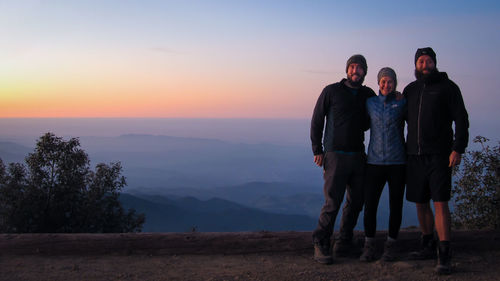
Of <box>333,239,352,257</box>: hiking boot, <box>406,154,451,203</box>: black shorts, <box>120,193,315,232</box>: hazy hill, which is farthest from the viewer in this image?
<box>120,193,315,232</box>: hazy hill

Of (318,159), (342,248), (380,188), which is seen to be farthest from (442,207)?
(318,159)

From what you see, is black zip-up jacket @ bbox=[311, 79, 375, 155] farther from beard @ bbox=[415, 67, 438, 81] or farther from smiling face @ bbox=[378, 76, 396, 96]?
beard @ bbox=[415, 67, 438, 81]

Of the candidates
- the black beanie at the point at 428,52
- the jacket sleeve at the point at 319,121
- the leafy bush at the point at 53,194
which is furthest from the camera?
the leafy bush at the point at 53,194

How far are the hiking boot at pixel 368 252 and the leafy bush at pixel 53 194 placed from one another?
7.22 metres

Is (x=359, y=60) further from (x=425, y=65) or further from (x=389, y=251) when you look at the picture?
(x=389, y=251)

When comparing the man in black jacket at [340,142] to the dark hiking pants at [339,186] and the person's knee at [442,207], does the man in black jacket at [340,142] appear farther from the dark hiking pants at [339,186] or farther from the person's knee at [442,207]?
the person's knee at [442,207]

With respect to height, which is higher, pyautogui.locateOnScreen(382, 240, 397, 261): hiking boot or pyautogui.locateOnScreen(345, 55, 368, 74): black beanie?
pyautogui.locateOnScreen(345, 55, 368, 74): black beanie

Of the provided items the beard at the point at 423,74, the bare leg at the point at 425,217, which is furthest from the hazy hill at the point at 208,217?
the beard at the point at 423,74

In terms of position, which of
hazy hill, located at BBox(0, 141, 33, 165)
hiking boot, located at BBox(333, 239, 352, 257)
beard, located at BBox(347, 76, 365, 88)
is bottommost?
hazy hill, located at BBox(0, 141, 33, 165)

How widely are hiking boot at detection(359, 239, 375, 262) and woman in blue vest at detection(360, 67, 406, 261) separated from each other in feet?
0.48

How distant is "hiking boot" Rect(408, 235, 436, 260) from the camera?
186 inches

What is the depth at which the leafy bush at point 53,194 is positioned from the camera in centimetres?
896

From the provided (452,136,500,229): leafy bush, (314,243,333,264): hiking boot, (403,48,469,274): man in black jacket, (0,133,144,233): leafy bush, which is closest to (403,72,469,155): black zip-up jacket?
(403,48,469,274): man in black jacket

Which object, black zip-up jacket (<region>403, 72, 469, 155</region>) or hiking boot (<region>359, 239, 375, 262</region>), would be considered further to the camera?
hiking boot (<region>359, 239, 375, 262</region>)
